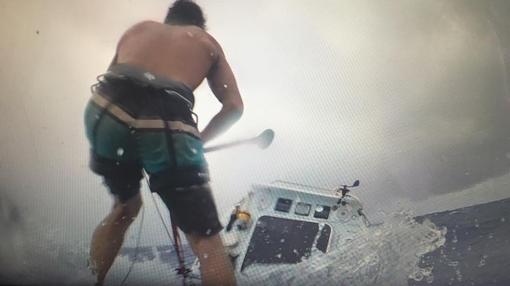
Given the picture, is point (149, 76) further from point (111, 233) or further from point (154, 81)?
point (111, 233)

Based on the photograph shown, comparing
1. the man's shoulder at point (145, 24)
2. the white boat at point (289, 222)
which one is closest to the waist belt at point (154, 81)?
the man's shoulder at point (145, 24)

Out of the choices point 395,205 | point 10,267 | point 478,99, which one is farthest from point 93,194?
point 478,99

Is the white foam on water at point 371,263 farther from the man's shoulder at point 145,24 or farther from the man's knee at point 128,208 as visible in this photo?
the man's shoulder at point 145,24

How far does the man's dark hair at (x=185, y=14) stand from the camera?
103 cm

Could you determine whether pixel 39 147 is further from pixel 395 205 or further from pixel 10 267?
pixel 395 205

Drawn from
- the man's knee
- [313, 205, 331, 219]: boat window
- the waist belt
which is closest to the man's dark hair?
the waist belt

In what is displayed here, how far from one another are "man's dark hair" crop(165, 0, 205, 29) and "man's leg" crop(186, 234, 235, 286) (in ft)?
1.75

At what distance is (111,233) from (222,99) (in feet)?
1.39

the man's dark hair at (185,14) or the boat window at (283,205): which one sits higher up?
the man's dark hair at (185,14)

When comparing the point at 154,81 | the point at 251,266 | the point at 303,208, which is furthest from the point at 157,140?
the point at 303,208

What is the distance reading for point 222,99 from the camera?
3.21ft

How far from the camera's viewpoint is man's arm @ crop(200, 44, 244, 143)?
0.97 meters

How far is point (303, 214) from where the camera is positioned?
1.61 m

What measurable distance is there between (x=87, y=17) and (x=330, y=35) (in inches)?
27.9
